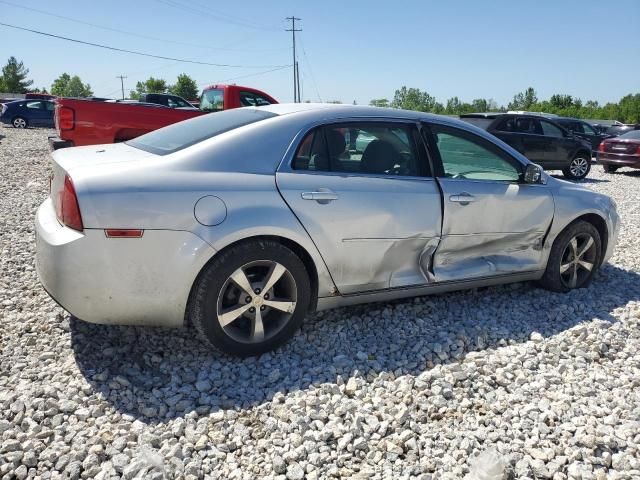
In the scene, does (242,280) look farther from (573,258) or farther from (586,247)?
(586,247)

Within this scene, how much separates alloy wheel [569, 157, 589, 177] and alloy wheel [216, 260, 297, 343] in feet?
40.3

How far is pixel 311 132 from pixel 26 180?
813cm

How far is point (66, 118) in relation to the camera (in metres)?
7.70

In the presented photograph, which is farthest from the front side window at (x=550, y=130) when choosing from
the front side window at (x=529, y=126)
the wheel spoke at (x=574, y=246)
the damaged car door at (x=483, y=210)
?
Result: the damaged car door at (x=483, y=210)

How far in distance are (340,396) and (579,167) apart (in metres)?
12.8

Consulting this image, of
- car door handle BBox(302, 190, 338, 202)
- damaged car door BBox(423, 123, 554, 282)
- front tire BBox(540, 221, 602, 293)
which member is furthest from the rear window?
car door handle BBox(302, 190, 338, 202)

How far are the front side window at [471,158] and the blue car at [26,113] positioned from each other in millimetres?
26202

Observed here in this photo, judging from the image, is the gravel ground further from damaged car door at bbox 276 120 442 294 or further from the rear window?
the rear window

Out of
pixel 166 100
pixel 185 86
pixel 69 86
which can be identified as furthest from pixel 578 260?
pixel 69 86

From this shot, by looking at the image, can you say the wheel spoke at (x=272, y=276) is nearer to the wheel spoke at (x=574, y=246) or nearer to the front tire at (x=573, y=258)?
the front tire at (x=573, y=258)

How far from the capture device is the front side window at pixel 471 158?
388 cm

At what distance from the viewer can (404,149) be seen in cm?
374

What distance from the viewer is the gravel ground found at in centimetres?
236

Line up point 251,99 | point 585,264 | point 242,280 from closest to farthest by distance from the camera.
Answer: point 242,280 < point 585,264 < point 251,99
